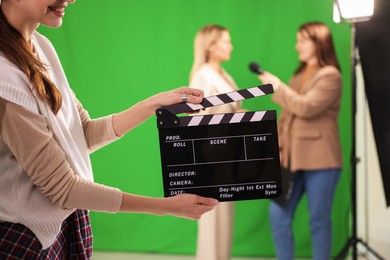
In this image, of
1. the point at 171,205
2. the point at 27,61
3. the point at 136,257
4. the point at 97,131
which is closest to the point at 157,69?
the point at 136,257

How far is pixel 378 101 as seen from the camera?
12.0 ft

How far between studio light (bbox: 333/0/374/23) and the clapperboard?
2.11 metres

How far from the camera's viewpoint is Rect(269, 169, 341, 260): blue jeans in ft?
12.9

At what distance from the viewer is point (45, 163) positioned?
1.45 metres

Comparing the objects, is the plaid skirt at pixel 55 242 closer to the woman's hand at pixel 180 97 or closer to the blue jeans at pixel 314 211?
the woman's hand at pixel 180 97

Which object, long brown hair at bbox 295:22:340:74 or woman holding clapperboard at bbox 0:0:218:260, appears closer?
woman holding clapperboard at bbox 0:0:218:260

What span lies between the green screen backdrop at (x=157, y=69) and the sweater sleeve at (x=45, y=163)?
3324mm

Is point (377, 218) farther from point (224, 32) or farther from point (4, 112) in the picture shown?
point (4, 112)

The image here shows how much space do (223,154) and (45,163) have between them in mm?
566

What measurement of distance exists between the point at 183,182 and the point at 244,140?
9.1 inches

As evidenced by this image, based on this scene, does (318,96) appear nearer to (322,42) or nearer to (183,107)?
(322,42)

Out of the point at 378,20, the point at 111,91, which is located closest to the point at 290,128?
the point at 378,20

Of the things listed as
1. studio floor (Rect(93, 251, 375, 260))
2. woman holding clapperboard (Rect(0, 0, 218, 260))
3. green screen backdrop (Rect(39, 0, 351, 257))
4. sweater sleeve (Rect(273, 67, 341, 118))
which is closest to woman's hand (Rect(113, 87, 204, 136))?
woman holding clapperboard (Rect(0, 0, 218, 260))

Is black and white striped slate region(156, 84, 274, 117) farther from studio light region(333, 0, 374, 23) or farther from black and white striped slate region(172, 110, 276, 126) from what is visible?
studio light region(333, 0, 374, 23)
